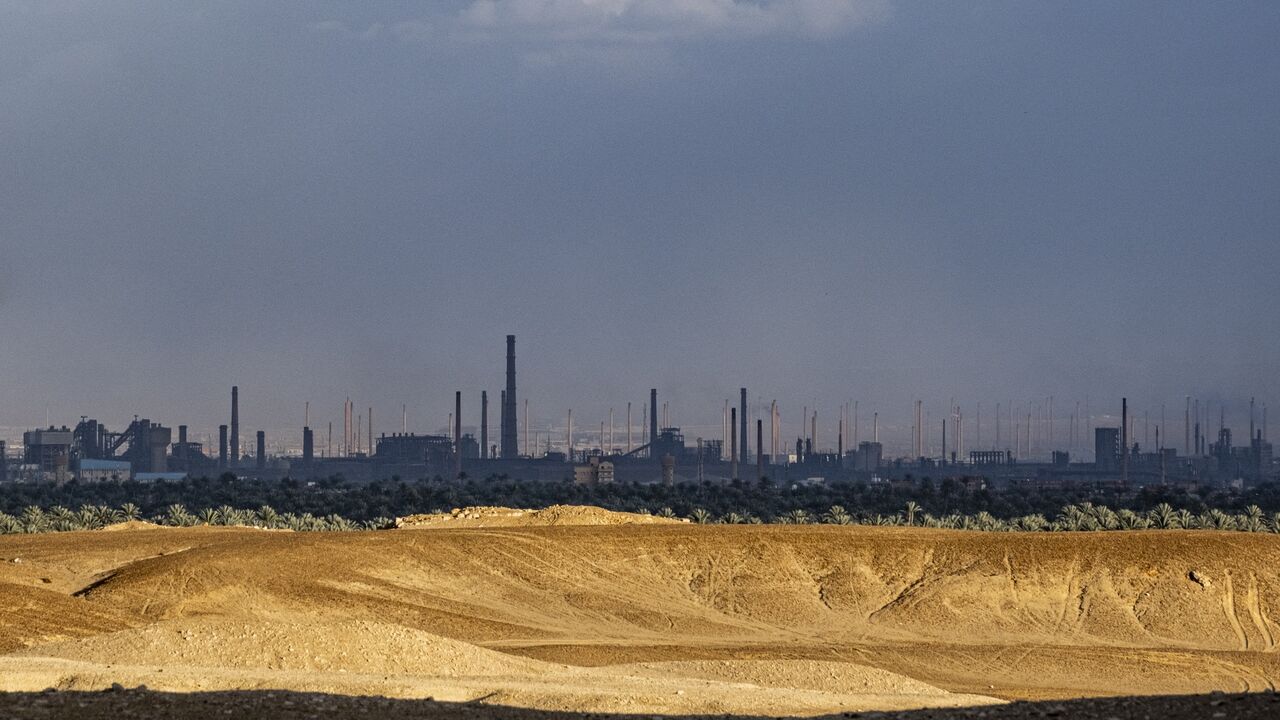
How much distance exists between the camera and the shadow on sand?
1664 centimetres

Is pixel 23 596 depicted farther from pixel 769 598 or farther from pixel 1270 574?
pixel 1270 574

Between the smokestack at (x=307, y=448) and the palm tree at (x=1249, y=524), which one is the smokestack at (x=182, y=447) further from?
the palm tree at (x=1249, y=524)

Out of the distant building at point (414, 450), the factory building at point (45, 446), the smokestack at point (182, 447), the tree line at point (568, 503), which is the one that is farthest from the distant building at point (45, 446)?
the tree line at point (568, 503)

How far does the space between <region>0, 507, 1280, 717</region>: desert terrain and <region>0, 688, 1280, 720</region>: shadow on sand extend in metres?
0.62

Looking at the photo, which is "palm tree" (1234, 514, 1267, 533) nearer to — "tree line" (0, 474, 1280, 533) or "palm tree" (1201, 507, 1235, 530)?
"palm tree" (1201, 507, 1235, 530)

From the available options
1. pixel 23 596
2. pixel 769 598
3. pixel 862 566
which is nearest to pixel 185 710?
pixel 23 596

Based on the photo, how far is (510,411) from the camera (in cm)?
17562

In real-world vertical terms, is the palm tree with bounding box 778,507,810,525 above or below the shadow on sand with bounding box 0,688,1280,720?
below

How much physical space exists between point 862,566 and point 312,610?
14.3 m

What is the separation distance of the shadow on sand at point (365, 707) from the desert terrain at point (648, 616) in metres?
0.62

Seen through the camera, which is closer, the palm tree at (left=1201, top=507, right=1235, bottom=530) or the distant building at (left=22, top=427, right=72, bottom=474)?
the palm tree at (left=1201, top=507, right=1235, bottom=530)

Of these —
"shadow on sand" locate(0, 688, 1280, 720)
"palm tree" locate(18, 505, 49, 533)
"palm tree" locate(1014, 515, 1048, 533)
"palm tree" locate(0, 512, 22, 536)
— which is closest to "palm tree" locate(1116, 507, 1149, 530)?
"palm tree" locate(1014, 515, 1048, 533)

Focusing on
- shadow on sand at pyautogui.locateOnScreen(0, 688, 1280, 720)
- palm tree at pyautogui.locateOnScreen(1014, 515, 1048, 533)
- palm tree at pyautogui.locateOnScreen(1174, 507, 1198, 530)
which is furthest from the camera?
palm tree at pyautogui.locateOnScreen(1014, 515, 1048, 533)

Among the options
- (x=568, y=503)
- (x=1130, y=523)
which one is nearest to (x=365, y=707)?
(x=1130, y=523)
